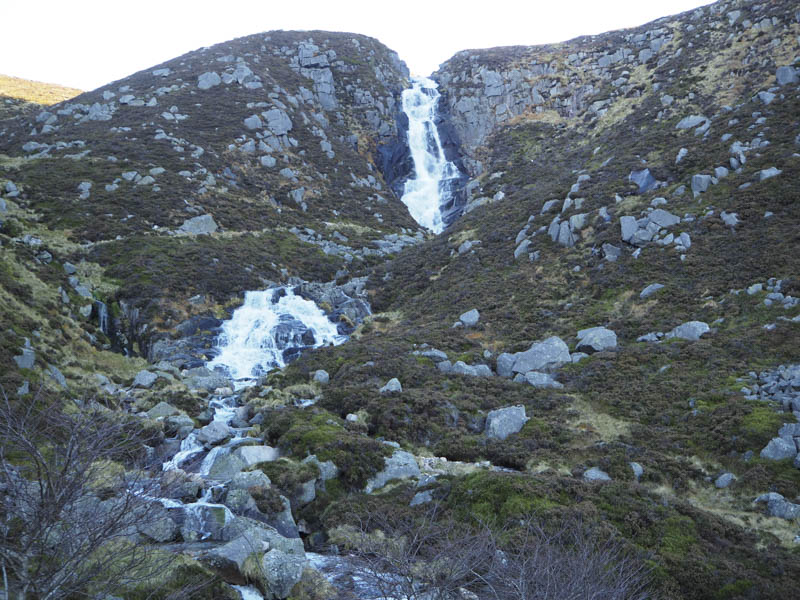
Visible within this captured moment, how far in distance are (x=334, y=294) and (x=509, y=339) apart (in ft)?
53.6

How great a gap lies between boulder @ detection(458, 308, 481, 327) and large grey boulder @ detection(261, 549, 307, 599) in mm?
20819

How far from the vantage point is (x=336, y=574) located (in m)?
9.34

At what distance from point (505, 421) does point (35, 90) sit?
109751 mm

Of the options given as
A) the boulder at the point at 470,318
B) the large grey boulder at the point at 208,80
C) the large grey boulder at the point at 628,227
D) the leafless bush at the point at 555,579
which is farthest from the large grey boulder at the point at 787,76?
the large grey boulder at the point at 208,80

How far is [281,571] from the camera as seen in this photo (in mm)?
9391

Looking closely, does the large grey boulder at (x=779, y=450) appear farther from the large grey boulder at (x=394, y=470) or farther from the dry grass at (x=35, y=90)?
the dry grass at (x=35, y=90)

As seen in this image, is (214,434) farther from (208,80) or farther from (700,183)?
(208,80)

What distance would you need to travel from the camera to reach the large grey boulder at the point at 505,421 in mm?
17781

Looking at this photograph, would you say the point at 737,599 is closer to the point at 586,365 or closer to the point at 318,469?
the point at 318,469

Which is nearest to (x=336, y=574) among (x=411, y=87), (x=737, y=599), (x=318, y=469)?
(x=318, y=469)

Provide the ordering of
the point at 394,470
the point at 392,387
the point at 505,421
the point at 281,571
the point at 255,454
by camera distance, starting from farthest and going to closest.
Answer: the point at 392,387 → the point at 505,421 → the point at 255,454 → the point at 394,470 → the point at 281,571

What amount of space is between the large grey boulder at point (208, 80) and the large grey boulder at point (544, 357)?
61.8 meters

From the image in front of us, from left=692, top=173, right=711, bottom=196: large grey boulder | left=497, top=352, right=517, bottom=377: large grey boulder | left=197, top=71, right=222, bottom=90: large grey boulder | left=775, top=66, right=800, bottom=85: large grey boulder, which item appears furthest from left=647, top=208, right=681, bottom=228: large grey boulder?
left=197, top=71, right=222, bottom=90: large grey boulder

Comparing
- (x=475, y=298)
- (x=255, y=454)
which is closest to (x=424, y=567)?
(x=255, y=454)
